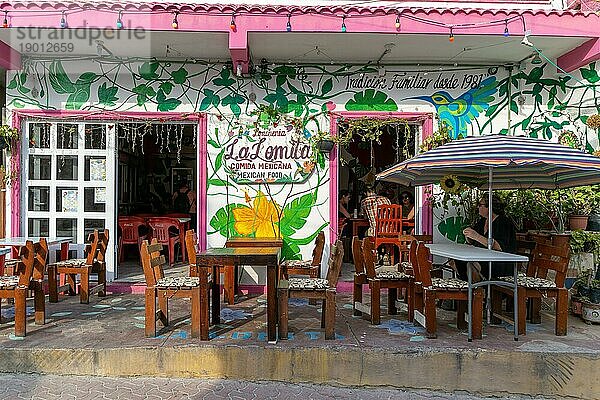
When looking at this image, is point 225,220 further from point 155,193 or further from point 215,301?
point 155,193

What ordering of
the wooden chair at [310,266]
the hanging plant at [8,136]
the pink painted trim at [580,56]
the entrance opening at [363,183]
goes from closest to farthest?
the wooden chair at [310,266] → the pink painted trim at [580,56] → the hanging plant at [8,136] → the entrance opening at [363,183]

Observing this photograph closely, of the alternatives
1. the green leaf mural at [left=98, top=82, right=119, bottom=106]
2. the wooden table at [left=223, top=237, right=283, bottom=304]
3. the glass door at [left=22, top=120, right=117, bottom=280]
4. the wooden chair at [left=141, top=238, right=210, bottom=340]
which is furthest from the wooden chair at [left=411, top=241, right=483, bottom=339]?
the green leaf mural at [left=98, top=82, right=119, bottom=106]

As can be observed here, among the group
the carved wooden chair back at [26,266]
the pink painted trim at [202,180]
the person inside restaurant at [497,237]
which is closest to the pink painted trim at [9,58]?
the pink painted trim at [202,180]

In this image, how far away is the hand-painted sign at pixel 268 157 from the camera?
7816 mm

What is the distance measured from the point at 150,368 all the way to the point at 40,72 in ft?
15.4

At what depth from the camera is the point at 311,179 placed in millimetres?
7867

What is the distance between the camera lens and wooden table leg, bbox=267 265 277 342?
202 inches

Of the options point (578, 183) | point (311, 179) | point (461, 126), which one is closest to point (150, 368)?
point (311, 179)

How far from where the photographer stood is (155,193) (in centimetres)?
1438

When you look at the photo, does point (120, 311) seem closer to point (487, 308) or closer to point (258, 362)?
point (258, 362)

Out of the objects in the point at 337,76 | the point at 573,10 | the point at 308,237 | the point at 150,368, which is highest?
the point at 573,10

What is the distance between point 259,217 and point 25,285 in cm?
315

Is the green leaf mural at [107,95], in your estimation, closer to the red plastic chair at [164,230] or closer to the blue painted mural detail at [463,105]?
the red plastic chair at [164,230]

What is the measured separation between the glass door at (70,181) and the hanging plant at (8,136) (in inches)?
8.4
